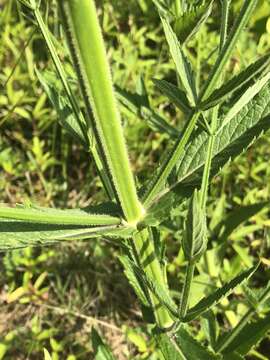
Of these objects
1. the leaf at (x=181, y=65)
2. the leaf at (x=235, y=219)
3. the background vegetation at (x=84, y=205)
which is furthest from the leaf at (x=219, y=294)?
the leaf at (x=235, y=219)

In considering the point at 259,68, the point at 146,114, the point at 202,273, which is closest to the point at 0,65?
the point at 146,114

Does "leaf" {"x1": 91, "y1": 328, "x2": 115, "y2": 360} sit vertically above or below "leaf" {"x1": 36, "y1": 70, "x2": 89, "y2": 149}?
below

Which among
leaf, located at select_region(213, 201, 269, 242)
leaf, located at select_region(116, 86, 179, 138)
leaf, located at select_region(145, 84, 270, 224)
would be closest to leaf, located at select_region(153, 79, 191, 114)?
leaf, located at select_region(145, 84, 270, 224)

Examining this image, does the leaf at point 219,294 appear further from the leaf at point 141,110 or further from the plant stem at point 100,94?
the leaf at point 141,110

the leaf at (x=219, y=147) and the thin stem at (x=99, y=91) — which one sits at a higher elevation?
the thin stem at (x=99, y=91)

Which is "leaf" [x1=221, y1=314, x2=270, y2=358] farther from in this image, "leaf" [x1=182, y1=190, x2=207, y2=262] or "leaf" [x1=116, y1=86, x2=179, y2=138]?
"leaf" [x1=116, y1=86, x2=179, y2=138]

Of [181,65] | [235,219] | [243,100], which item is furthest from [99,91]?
[235,219]

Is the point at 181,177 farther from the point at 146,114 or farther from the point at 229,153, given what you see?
the point at 146,114
